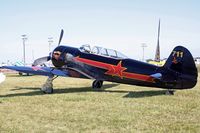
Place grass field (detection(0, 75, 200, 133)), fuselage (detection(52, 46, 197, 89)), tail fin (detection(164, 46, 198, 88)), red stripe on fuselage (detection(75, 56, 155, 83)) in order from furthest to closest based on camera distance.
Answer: red stripe on fuselage (detection(75, 56, 155, 83)) < fuselage (detection(52, 46, 197, 89)) < tail fin (detection(164, 46, 198, 88)) < grass field (detection(0, 75, 200, 133))

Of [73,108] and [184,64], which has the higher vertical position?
[184,64]

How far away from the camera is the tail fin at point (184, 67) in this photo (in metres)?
13.6

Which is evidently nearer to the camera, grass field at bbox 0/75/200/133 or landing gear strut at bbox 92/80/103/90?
grass field at bbox 0/75/200/133

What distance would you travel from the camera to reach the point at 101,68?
659 inches

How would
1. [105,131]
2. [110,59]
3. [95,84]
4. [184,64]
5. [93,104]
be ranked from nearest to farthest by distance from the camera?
[105,131] → [93,104] → [184,64] → [110,59] → [95,84]

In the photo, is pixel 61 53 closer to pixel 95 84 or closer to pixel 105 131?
pixel 95 84

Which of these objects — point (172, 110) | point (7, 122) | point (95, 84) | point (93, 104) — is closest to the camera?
point (7, 122)

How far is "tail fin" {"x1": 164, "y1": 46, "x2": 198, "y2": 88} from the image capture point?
536 inches

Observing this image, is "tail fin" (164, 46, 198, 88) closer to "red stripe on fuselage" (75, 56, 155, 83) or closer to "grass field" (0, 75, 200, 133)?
"grass field" (0, 75, 200, 133)

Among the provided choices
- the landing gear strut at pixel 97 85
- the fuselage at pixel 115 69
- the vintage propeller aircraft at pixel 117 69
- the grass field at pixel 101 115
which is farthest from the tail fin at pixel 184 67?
the landing gear strut at pixel 97 85

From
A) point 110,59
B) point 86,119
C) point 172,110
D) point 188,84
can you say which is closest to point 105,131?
point 86,119

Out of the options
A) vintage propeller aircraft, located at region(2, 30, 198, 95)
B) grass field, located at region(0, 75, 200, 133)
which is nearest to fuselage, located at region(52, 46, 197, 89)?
vintage propeller aircraft, located at region(2, 30, 198, 95)

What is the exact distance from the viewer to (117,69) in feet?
52.6

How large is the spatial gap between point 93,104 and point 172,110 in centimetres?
284
